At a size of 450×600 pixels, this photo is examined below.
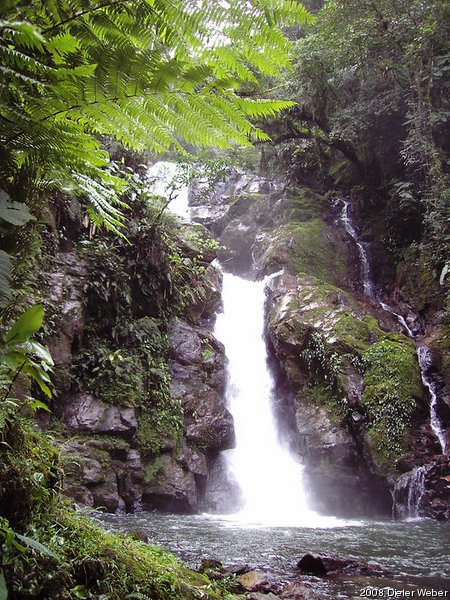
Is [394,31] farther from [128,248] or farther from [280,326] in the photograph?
[128,248]

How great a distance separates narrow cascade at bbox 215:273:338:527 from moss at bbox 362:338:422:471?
204 centimetres

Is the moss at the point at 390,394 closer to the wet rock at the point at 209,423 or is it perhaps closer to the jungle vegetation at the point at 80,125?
the wet rock at the point at 209,423

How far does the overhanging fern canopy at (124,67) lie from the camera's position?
6.06 ft

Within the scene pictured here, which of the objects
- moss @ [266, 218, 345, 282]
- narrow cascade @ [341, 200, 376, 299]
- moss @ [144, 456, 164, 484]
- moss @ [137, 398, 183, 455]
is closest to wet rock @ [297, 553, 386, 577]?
moss @ [144, 456, 164, 484]

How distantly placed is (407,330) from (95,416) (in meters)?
9.34

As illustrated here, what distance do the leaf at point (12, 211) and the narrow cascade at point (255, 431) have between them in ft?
25.7

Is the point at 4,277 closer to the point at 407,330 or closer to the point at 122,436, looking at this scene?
the point at 122,436

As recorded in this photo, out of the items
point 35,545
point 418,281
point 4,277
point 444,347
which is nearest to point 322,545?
point 35,545

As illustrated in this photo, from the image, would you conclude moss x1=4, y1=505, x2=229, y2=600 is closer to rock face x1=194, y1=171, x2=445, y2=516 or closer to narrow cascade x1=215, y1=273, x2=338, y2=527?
narrow cascade x1=215, y1=273, x2=338, y2=527

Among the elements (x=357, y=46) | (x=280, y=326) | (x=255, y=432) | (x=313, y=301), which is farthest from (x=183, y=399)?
(x=357, y=46)

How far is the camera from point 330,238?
16.6 m

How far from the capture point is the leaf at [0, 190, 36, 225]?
1723 mm

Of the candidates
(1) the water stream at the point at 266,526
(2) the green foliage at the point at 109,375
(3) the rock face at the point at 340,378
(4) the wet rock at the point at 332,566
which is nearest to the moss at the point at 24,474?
(1) the water stream at the point at 266,526

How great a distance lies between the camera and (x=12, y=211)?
1.74m
